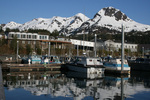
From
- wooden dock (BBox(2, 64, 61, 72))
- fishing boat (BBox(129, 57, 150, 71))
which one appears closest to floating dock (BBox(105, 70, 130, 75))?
wooden dock (BBox(2, 64, 61, 72))

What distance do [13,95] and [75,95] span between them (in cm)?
588

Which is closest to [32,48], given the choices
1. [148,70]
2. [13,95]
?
[148,70]

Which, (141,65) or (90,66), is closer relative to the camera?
(90,66)

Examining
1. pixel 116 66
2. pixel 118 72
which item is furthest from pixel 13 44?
pixel 118 72

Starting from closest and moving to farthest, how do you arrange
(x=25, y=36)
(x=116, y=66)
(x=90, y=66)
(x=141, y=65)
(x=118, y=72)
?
(x=90, y=66) < (x=118, y=72) < (x=116, y=66) < (x=141, y=65) < (x=25, y=36)

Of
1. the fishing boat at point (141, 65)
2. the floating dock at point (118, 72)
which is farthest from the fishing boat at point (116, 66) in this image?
the fishing boat at point (141, 65)

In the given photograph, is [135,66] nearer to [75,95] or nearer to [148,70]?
[148,70]

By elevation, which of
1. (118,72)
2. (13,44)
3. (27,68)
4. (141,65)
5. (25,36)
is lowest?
(118,72)

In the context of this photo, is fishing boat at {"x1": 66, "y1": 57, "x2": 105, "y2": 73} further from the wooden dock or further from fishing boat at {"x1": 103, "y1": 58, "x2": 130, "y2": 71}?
the wooden dock

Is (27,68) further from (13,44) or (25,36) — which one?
(25,36)

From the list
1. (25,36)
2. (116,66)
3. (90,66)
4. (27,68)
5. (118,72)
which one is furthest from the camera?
(25,36)

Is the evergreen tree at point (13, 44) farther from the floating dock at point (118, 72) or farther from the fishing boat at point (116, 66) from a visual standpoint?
the floating dock at point (118, 72)

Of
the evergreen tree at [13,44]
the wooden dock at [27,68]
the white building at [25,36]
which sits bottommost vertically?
the wooden dock at [27,68]

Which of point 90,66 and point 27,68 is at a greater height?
point 90,66
